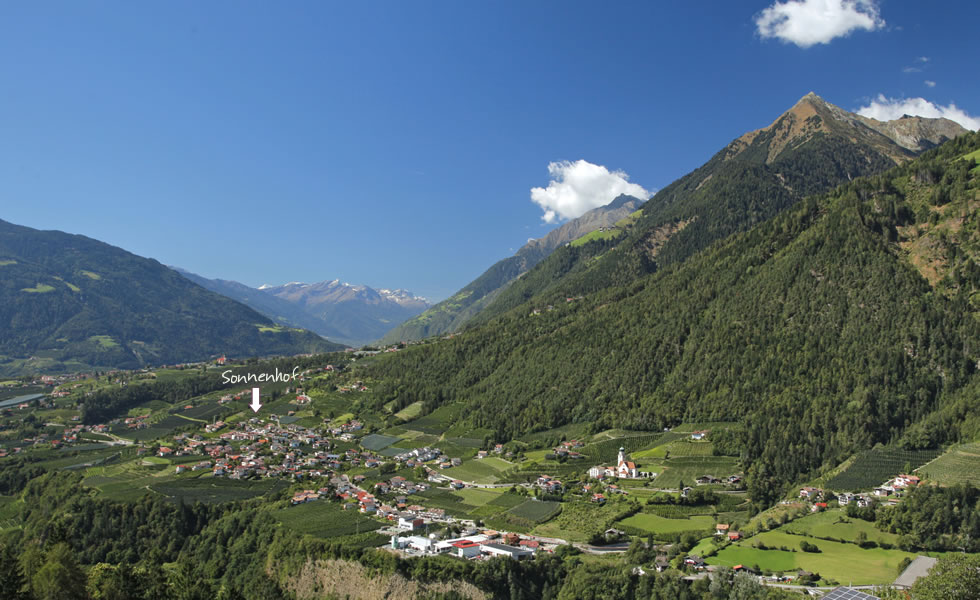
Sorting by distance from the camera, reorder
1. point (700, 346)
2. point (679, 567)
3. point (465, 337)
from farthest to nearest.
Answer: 1. point (465, 337)
2. point (700, 346)
3. point (679, 567)

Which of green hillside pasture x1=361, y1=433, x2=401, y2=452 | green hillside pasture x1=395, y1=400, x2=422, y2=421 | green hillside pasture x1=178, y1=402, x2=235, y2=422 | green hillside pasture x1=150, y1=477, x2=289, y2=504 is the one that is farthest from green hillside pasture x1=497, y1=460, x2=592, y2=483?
green hillside pasture x1=178, y1=402, x2=235, y2=422

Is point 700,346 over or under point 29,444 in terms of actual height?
over

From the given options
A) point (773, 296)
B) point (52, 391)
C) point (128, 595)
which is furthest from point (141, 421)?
point (773, 296)

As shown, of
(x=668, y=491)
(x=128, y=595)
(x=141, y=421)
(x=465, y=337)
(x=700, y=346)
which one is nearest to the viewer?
(x=128, y=595)

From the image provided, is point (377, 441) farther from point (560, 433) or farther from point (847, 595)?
point (847, 595)

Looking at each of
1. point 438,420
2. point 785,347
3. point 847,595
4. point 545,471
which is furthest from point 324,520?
point 785,347

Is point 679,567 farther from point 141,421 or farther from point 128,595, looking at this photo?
point 141,421
